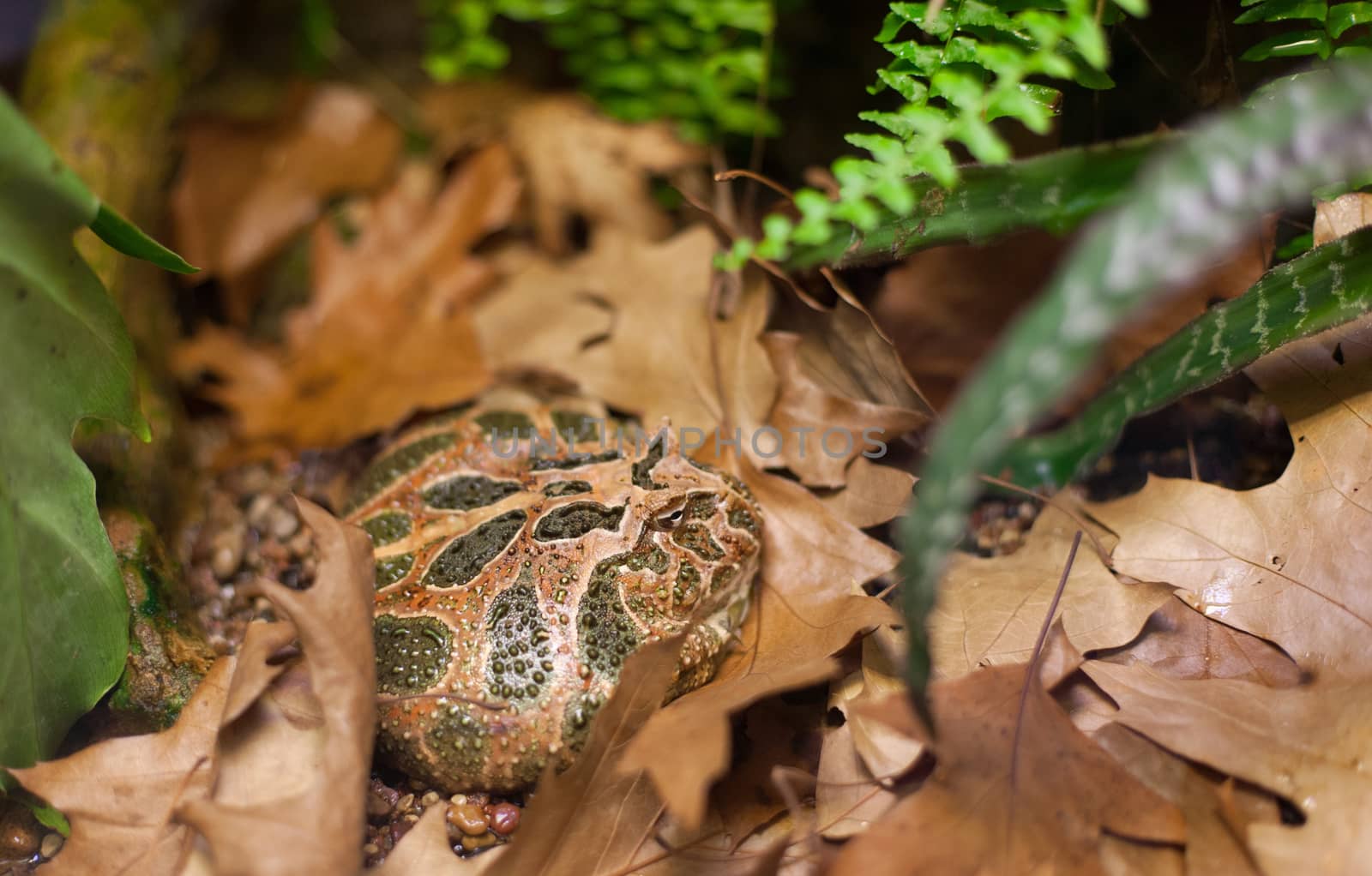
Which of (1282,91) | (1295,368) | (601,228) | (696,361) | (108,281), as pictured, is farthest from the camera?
(601,228)

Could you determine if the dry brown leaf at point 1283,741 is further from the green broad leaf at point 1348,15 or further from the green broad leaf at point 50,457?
the green broad leaf at point 50,457

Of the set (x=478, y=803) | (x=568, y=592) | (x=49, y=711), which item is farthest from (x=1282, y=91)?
(x=49, y=711)

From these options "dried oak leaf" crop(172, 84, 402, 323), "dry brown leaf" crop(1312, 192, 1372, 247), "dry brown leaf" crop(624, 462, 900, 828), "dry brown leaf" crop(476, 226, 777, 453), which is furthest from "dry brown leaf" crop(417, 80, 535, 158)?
"dry brown leaf" crop(1312, 192, 1372, 247)

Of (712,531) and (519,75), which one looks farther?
(519,75)

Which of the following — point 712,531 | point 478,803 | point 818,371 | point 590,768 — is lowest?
point 478,803

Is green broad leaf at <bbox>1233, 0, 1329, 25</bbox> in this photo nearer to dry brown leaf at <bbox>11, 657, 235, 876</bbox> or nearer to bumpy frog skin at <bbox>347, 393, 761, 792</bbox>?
bumpy frog skin at <bbox>347, 393, 761, 792</bbox>

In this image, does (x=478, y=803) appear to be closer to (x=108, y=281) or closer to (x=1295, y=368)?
(x=108, y=281)
